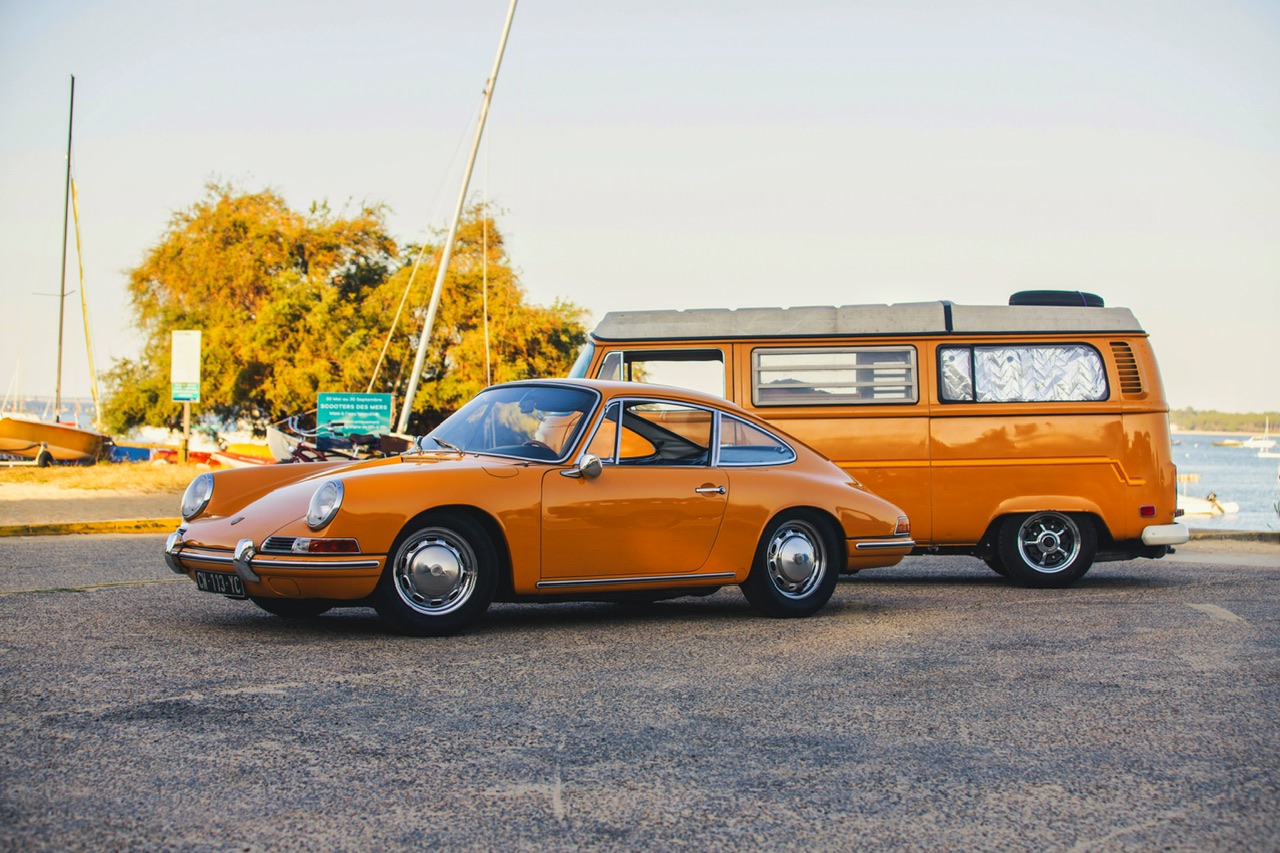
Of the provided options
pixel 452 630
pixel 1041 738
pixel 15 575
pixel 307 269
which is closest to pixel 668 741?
pixel 1041 738

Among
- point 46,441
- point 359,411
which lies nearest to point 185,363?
point 359,411

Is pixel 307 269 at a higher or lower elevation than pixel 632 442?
higher

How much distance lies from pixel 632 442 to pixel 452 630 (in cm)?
162

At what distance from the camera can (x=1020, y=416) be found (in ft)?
36.8

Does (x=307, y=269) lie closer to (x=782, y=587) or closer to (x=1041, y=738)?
(x=782, y=587)

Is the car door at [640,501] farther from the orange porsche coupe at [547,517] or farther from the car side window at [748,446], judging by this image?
the car side window at [748,446]

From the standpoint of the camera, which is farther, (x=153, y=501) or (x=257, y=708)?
(x=153, y=501)

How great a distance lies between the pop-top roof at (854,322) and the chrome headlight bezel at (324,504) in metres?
4.79

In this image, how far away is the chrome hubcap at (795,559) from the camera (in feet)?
26.6

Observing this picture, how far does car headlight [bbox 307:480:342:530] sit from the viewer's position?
21.7 feet

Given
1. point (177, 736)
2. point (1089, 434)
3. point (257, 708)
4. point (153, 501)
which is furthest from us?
point (153, 501)

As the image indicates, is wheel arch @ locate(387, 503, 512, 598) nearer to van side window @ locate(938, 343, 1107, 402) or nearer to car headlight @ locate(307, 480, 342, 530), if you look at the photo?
car headlight @ locate(307, 480, 342, 530)

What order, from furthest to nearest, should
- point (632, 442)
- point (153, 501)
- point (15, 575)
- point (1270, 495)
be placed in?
1. point (1270, 495)
2. point (153, 501)
3. point (15, 575)
4. point (632, 442)

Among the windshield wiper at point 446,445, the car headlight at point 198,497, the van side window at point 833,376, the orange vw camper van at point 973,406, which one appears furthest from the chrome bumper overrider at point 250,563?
the van side window at point 833,376
